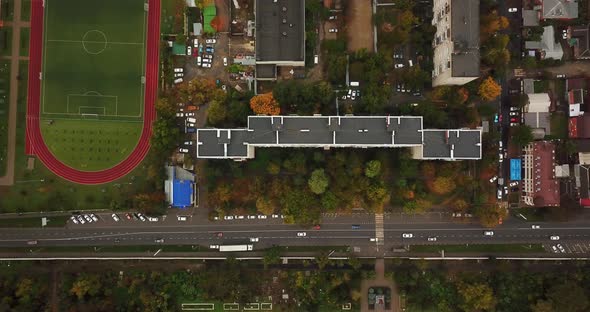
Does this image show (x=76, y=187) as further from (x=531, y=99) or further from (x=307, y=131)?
(x=531, y=99)

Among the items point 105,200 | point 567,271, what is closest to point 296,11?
point 105,200

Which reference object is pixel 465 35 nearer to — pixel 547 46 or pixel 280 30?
pixel 547 46

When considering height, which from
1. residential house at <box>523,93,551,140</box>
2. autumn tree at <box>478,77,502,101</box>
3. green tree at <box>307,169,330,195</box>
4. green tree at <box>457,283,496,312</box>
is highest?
autumn tree at <box>478,77,502,101</box>

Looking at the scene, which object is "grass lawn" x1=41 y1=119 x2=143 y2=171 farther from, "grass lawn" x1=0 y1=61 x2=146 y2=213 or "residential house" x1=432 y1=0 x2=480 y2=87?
"residential house" x1=432 y1=0 x2=480 y2=87

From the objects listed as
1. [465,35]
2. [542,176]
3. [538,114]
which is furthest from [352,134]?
[538,114]

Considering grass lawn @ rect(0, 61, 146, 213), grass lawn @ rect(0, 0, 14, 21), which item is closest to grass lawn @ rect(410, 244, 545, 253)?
grass lawn @ rect(0, 61, 146, 213)

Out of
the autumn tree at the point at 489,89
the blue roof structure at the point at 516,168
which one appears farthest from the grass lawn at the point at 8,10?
the blue roof structure at the point at 516,168
